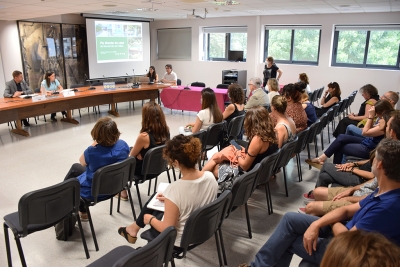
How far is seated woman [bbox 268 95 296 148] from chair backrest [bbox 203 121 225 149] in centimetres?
89

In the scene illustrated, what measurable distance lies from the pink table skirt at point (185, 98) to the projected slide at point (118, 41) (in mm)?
3351

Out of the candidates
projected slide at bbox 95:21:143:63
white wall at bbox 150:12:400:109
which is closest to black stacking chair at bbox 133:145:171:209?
white wall at bbox 150:12:400:109

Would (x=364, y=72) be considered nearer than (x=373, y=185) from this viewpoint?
No

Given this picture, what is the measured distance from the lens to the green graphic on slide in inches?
403

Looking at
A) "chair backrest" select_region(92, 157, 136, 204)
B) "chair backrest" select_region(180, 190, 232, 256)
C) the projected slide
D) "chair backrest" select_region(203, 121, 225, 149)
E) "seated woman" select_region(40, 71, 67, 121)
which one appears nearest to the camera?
"chair backrest" select_region(180, 190, 232, 256)

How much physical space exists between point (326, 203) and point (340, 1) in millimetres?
5338

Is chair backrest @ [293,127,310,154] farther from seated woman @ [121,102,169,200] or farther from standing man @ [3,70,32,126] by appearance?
standing man @ [3,70,32,126]

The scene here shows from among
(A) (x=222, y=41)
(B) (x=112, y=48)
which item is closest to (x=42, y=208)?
(B) (x=112, y=48)

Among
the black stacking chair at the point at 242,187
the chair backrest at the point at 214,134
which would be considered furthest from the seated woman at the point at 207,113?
the black stacking chair at the point at 242,187

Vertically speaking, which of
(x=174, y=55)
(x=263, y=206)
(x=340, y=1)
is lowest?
(x=263, y=206)

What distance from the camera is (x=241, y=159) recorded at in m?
3.01

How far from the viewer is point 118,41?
1065cm

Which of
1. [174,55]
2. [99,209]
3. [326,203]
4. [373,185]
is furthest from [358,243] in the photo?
[174,55]

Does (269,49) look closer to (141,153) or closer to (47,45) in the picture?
(47,45)
